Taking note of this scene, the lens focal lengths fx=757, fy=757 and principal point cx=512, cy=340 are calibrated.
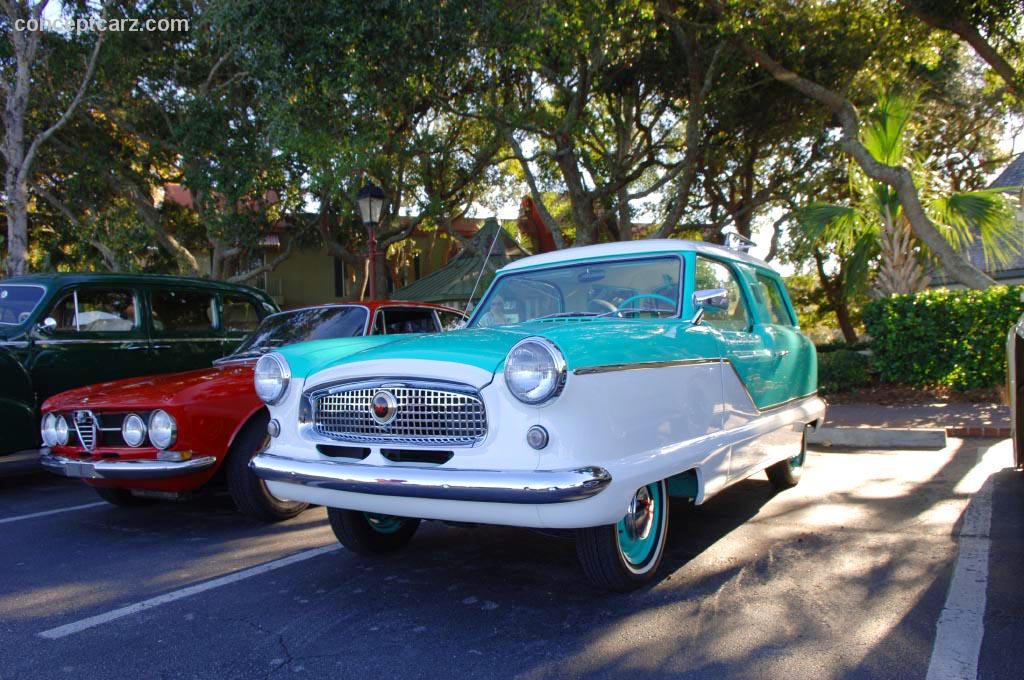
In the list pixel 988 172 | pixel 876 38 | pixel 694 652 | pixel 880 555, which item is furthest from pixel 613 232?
pixel 694 652

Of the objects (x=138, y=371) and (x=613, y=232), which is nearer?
(x=138, y=371)

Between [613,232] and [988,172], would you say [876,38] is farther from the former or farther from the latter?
[988,172]

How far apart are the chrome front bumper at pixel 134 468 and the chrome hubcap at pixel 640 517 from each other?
282cm

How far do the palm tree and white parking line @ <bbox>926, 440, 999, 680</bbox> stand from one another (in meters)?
7.64

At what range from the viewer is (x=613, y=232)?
2069 centimetres

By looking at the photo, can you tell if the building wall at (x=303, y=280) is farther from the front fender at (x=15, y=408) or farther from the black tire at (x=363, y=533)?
the black tire at (x=363, y=533)

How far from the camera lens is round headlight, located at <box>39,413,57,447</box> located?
17.5 feet

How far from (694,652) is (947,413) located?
325 inches

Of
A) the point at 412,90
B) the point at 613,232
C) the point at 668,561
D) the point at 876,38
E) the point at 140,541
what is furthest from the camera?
the point at 613,232

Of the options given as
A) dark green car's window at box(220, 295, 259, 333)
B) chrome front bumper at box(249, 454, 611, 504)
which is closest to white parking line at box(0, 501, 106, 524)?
dark green car's window at box(220, 295, 259, 333)

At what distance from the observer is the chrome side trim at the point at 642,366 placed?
10.6ft

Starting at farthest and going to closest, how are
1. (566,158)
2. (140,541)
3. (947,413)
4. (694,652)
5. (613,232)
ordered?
(613,232) → (566,158) → (947,413) → (140,541) → (694,652)

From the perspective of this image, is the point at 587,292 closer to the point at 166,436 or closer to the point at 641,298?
the point at 641,298

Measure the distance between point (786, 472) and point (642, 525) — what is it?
8.48 ft
